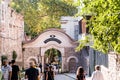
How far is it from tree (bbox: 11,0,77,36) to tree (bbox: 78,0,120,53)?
156ft

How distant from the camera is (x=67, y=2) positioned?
6206 cm

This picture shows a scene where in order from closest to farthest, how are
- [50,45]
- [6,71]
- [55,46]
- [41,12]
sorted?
[6,71] → [50,45] → [55,46] → [41,12]

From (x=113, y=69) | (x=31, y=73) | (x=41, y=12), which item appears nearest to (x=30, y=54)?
(x=41, y=12)

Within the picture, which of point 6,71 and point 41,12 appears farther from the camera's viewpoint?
point 41,12

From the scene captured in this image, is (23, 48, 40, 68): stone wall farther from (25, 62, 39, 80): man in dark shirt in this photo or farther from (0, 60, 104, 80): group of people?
(25, 62, 39, 80): man in dark shirt

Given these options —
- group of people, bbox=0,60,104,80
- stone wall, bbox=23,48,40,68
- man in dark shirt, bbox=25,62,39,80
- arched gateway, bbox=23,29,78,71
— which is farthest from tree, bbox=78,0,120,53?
stone wall, bbox=23,48,40,68

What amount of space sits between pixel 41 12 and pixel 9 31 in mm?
26779

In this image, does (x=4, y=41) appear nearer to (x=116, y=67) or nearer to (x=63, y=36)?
(x=63, y=36)

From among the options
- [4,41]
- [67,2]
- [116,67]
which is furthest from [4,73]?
[67,2]

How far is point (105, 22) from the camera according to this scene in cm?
1310

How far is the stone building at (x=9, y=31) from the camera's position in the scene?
33.5m

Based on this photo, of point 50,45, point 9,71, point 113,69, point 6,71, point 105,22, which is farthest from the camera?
point 50,45

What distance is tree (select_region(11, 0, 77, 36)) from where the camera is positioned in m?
62.2

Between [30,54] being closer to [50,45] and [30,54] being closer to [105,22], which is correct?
[50,45]
